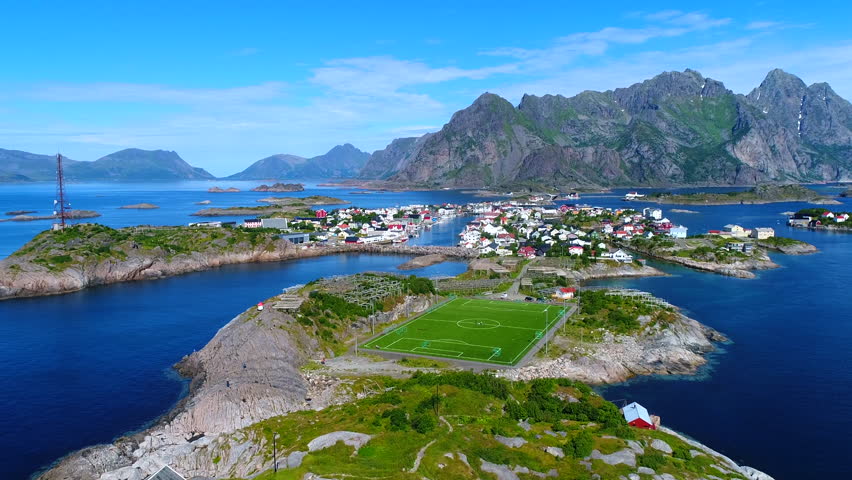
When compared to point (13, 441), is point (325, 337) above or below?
above

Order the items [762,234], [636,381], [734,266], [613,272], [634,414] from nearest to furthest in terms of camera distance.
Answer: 1. [634,414]
2. [636,381]
3. [613,272]
4. [734,266]
5. [762,234]

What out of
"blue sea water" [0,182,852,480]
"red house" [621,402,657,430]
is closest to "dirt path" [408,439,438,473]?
"red house" [621,402,657,430]

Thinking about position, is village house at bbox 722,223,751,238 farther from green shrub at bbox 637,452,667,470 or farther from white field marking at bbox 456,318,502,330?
green shrub at bbox 637,452,667,470

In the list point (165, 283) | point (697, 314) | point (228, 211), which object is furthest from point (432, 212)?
point (697, 314)

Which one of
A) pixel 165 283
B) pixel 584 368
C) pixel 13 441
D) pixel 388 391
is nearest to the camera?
pixel 13 441

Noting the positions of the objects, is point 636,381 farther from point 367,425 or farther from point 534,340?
point 367,425

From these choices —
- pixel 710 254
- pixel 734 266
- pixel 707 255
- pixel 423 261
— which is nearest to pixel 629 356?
pixel 734 266

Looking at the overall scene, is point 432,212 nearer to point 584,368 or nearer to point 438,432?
point 584,368
